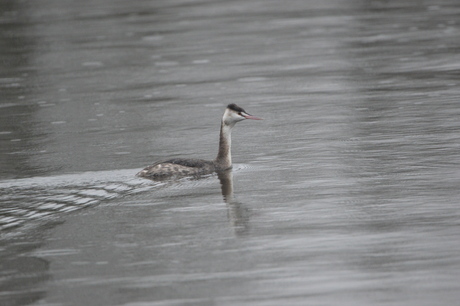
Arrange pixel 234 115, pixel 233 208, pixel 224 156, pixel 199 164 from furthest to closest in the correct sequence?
pixel 234 115
pixel 224 156
pixel 199 164
pixel 233 208

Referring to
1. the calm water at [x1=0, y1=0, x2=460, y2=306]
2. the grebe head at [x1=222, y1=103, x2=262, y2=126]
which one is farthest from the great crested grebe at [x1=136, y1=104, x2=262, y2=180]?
the calm water at [x1=0, y1=0, x2=460, y2=306]

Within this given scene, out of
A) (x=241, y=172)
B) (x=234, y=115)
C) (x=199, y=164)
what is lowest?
(x=241, y=172)

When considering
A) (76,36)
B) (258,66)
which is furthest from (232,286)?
(76,36)

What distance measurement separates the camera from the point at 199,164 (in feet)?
55.0

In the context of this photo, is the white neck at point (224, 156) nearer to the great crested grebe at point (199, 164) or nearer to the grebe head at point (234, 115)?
the great crested grebe at point (199, 164)

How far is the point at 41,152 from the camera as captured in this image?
65.1 ft

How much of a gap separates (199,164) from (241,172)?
709 millimetres

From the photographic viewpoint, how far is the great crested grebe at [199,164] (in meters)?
16.2

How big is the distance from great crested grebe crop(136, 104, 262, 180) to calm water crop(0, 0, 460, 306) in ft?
0.73

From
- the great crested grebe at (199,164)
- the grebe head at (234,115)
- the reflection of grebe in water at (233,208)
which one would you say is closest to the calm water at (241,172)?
the reflection of grebe in water at (233,208)

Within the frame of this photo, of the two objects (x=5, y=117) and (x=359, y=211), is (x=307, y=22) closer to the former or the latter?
(x=5, y=117)

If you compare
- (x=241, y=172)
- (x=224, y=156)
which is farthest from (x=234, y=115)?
(x=241, y=172)

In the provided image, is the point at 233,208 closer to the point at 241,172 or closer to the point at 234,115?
the point at 241,172

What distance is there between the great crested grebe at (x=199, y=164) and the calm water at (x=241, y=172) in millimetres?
223
